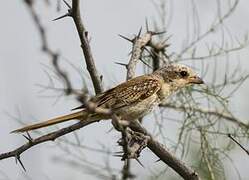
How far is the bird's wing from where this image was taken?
12.5 ft

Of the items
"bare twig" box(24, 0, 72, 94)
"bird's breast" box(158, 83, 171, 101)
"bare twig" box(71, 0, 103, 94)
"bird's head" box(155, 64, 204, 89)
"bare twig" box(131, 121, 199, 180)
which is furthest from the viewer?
"bird's head" box(155, 64, 204, 89)

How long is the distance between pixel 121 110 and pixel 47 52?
274 cm

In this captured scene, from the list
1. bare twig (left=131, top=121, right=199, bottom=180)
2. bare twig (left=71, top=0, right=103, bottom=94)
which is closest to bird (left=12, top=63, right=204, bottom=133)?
bare twig (left=71, top=0, right=103, bottom=94)

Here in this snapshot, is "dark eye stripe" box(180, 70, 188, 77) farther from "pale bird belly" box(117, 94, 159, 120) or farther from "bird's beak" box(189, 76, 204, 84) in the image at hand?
"pale bird belly" box(117, 94, 159, 120)

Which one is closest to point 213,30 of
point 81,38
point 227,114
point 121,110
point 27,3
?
point 227,114

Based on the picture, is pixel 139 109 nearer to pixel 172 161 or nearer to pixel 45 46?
pixel 172 161

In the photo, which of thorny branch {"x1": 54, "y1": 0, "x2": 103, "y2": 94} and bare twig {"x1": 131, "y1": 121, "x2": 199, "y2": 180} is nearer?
thorny branch {"x1": 54, "y1": 0, "x2": 103, "y2": 94}

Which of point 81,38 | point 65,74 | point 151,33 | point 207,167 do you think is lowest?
point 207,167

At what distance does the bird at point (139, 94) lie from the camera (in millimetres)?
3562

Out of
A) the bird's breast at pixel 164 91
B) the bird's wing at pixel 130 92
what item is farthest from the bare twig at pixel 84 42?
the bird's breast at pixel 164 91

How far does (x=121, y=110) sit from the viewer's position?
12.7ft

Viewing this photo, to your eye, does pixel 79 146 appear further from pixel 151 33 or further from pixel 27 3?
pixel 27 3

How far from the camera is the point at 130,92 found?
4086mm

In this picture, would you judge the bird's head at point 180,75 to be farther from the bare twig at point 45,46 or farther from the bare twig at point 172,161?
the bare twig at point 45,46
